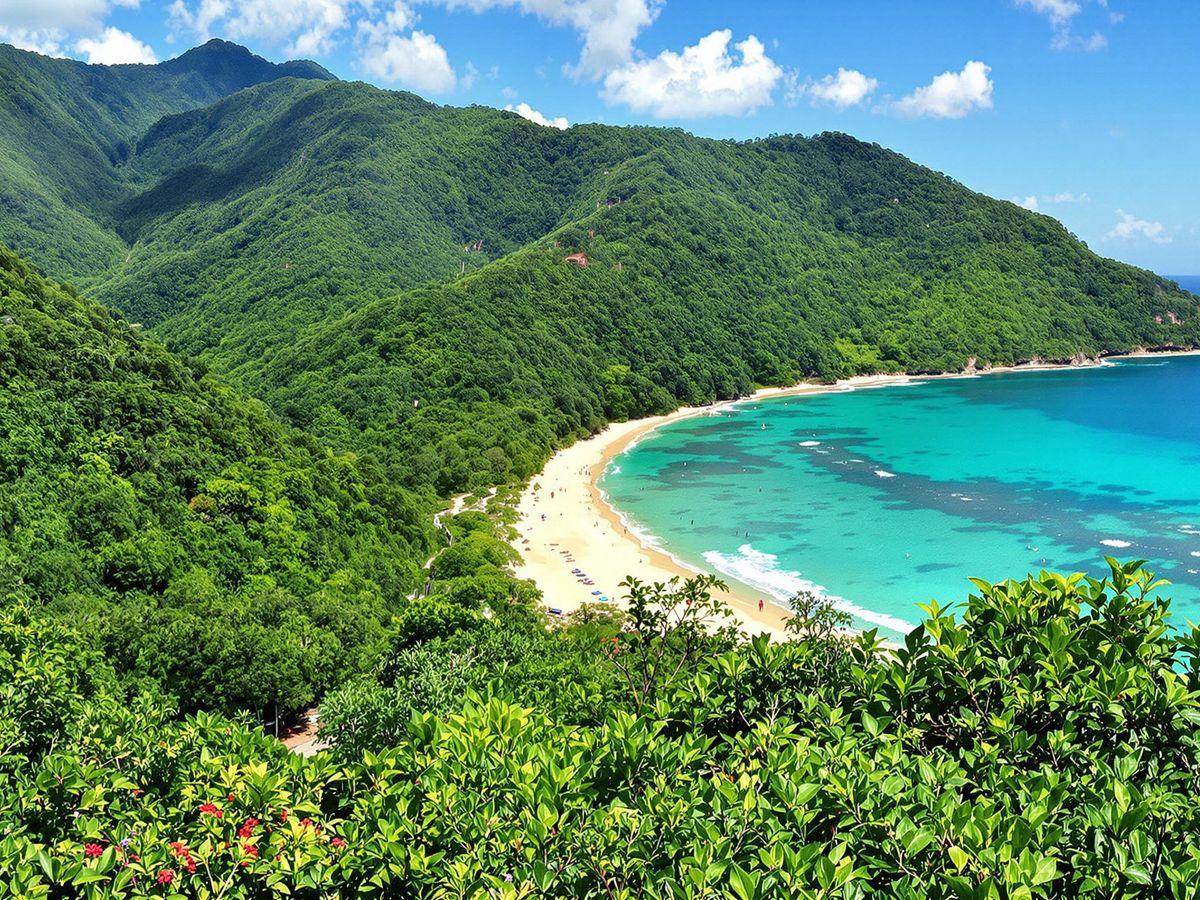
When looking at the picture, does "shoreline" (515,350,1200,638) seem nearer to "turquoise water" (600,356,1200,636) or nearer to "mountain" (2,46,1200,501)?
"turquoise water" (600,356,1200,636)

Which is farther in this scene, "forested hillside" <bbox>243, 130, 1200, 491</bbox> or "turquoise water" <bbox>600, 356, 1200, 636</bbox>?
"forested hillside" <bbox>243, 130, 1200, 491</bbox>

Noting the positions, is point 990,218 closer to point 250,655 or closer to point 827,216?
point 827,216

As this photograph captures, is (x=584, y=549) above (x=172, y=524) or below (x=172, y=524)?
below

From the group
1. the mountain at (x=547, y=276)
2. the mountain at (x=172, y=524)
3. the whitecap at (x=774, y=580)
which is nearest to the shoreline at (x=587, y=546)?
the whitecap at (x=774, y=580)

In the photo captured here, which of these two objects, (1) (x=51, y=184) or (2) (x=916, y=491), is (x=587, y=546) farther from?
(1) (x=51, y=184)

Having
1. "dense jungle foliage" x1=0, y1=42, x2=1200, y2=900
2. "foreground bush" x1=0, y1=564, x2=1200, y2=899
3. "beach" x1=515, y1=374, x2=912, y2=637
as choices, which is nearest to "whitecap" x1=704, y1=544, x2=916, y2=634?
"beach" x1=515, y1=374, x2=912, y2=637

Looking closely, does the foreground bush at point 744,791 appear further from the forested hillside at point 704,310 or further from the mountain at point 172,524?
the forested hillside at point 704,310

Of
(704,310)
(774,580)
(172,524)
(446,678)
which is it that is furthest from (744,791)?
(704,310)
